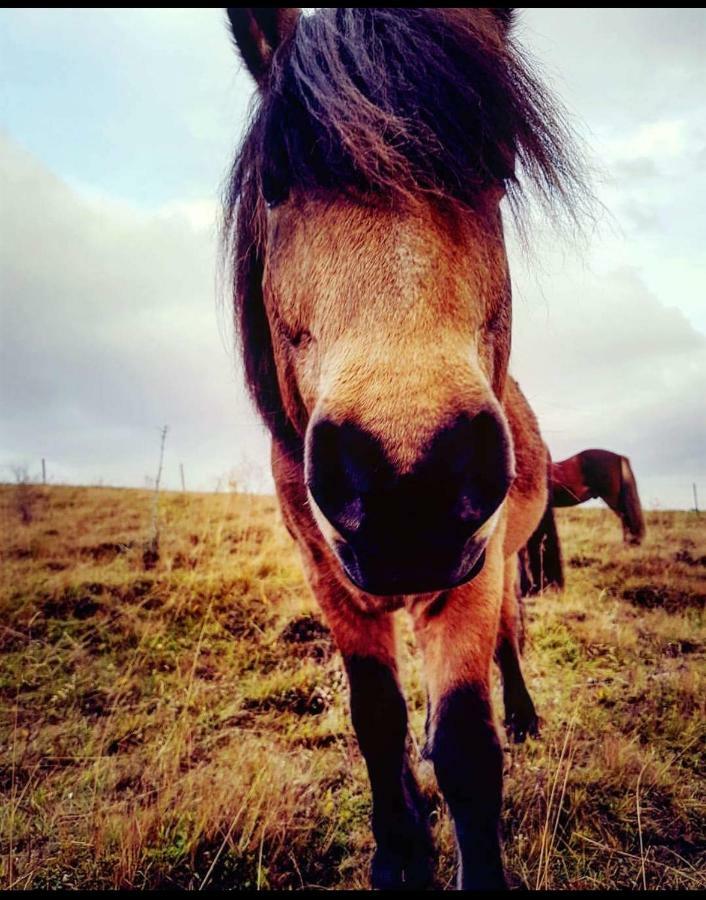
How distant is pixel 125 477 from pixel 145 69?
1784 mm

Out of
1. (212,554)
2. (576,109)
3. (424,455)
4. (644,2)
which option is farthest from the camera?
(212,554)

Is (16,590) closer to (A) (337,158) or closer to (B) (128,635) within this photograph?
(B) (128,635)

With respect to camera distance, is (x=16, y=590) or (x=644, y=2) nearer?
(x=644, y=2)

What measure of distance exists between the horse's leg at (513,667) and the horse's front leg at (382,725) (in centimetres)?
70

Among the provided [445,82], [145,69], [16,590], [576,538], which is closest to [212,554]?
[16,590]

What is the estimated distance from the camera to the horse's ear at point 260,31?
1.57 metres

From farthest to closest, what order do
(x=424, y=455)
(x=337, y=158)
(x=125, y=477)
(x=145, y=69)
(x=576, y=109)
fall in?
(x=125, y=477)
(x=145, y=69)
(x=576, y=109)
(x=337, y=158)
(x=424, y=455)

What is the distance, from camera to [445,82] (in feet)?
4.34

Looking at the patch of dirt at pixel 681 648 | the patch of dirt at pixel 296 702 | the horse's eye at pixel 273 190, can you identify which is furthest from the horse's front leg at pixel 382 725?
the horse's eye at pixel 273 190

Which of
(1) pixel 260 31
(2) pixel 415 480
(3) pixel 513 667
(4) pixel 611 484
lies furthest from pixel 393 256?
(3) pixel 513 667

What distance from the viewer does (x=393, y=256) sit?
3.71 ft

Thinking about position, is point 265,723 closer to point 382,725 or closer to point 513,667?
point 382,725

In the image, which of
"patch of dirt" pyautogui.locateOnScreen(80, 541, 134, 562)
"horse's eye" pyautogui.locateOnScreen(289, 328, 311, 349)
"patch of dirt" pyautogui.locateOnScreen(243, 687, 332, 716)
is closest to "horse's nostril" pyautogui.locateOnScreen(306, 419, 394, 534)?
"horse's eye" pyautogui.locateOnScreen(289, 328, 311, 349)

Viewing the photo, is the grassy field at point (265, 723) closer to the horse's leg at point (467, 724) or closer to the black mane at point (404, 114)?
the horse's leg at point (467, 724)
